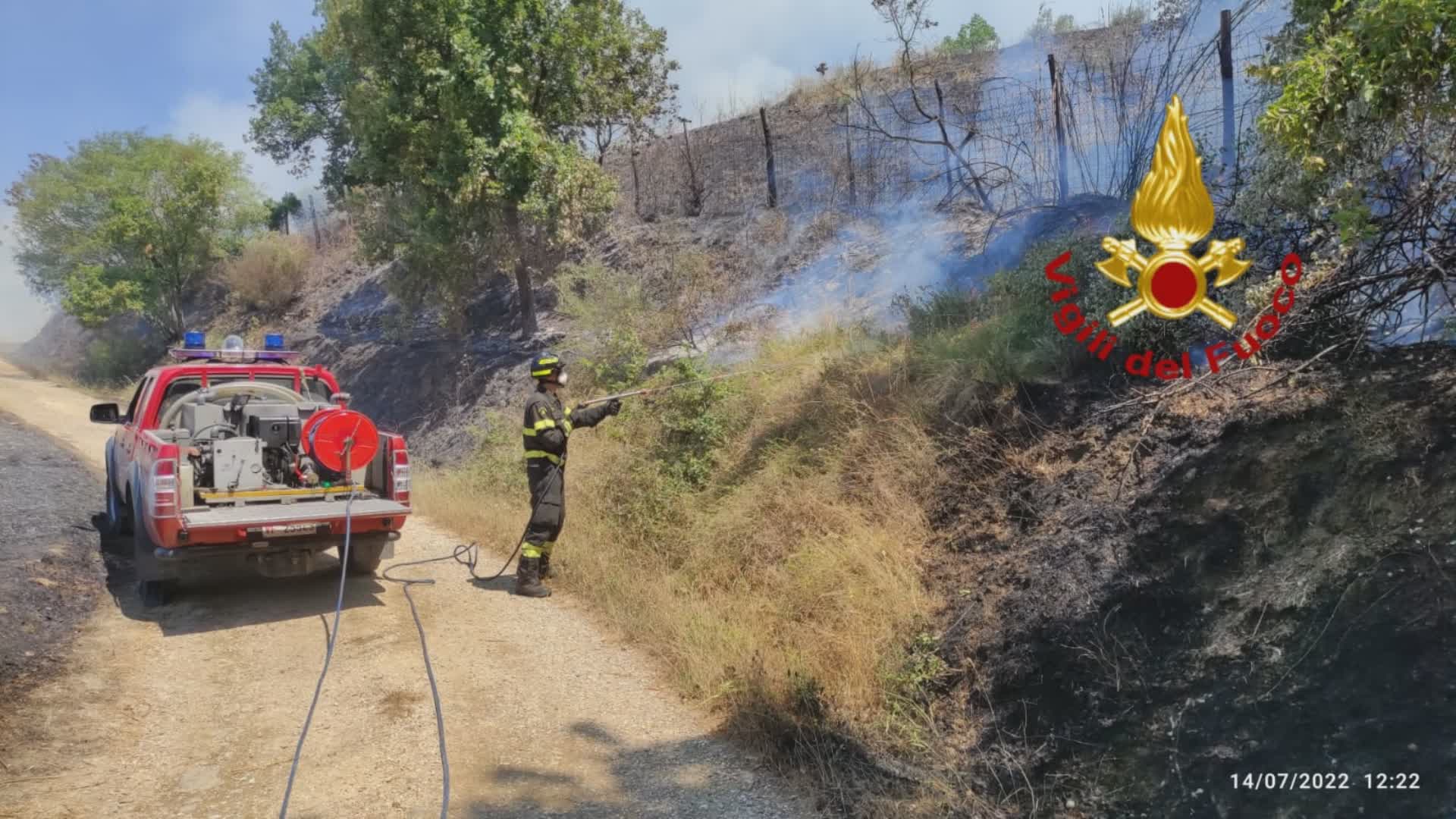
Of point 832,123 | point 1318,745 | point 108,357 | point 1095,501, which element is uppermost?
point 832,123

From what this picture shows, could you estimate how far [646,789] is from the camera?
3.94m

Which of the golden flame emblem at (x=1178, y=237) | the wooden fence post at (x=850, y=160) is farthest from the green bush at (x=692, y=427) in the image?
the wooden fence post at (x=850, y=160)

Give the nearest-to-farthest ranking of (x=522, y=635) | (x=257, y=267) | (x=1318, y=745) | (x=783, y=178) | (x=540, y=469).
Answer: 1. (x=1318, y=745)
2. (x=522, y=635)
3. (x=540, y=469)
4. (x=783, y=178)
5. (x=257, y=267)

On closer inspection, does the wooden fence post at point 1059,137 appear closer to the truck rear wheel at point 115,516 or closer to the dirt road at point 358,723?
the dirt road at point 358,723

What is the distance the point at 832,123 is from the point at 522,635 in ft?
33.8

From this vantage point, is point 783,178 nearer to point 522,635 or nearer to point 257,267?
point 522,635

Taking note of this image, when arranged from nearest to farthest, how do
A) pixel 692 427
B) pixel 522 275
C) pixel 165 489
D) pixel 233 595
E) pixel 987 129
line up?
1. pixel 165 489
2. pixel 233 595
3. pixel 692 427
4. pixel 987 129
5. pixel 522 275

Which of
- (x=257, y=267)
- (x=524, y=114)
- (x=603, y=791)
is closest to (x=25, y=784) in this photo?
(x=603, y=791)

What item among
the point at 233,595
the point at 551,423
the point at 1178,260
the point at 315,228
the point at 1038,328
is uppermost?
the point at 315,228

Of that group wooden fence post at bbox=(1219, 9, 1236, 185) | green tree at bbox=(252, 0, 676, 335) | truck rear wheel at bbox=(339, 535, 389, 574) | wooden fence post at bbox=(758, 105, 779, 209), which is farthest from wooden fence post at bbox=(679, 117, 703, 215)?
truck rear wheel at bbox=(339, 535, 389, 574)

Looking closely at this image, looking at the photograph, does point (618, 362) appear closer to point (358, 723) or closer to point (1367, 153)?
point (358, 723)

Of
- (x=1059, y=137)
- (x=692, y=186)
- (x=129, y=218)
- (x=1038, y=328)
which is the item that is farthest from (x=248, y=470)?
(x=129, y=218)

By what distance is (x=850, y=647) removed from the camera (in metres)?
4.69
